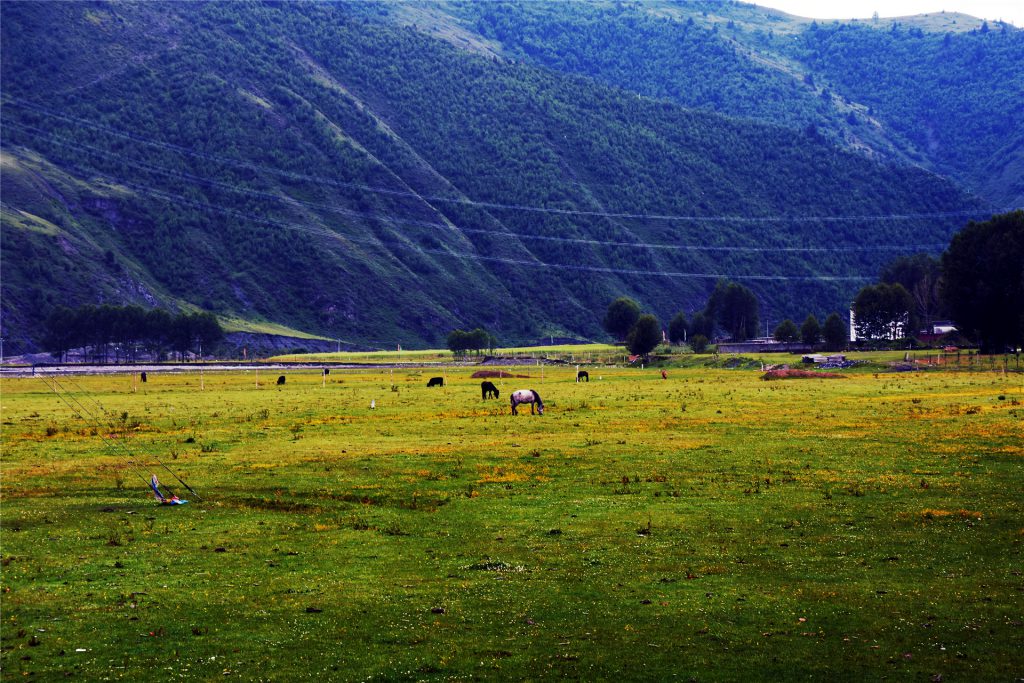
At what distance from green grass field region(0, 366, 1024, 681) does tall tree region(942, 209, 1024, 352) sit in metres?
78.7

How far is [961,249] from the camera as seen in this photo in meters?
124

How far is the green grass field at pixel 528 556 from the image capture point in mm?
17641

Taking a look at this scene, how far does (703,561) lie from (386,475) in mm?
14696

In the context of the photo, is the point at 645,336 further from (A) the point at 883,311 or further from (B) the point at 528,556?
(B) the point at 528,556

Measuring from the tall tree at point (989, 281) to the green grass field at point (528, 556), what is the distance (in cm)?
7871

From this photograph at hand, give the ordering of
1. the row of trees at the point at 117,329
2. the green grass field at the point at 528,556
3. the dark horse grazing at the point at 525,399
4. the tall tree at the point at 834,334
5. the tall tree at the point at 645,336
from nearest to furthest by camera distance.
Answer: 1. the green grass field at the point at 528,556
2. the dark horse grazing at the point at 525,399
3. the tall tree at the point at 645,336
4. the tall tree at the point at 834,334
5. the row of trees at the point at 117,329

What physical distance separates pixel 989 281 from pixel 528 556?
108929 millimetres

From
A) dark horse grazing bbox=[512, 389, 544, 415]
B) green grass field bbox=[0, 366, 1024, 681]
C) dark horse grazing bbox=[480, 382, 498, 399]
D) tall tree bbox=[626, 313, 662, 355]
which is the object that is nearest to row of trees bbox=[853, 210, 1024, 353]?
tall tree bbox=[626, 313, 662, 355]

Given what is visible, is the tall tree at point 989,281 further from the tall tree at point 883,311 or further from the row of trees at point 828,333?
the tall tree at point 883,311

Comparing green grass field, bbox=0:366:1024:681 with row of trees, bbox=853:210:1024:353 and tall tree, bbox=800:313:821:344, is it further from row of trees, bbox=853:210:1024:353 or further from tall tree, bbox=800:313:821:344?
tall tree, bbox=800:313:821:344

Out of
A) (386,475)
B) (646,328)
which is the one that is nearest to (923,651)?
(386,475)

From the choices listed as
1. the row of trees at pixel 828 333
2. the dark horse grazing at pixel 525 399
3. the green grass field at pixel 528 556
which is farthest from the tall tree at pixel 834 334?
the green grass field at pixel 528 556

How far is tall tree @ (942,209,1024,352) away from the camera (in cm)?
11725

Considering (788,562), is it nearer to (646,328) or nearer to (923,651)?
(923,651)
